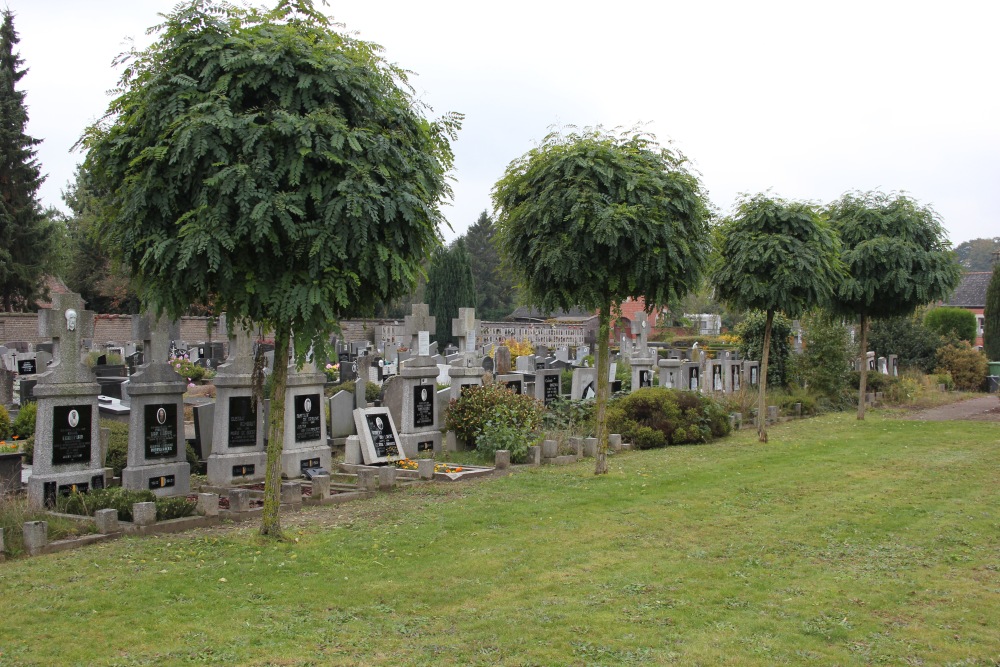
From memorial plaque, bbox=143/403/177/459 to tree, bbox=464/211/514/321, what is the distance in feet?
210

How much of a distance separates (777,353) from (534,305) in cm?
1515

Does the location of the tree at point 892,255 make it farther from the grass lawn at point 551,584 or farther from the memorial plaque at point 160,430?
the memorial plaque at point 160,430

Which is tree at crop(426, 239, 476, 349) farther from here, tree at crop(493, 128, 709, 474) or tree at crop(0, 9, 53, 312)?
tree at crop(493, 128, 709, 474)

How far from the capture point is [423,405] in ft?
53.1

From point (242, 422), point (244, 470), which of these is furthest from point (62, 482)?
point (242, 422)

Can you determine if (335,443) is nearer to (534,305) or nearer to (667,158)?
(534,305)

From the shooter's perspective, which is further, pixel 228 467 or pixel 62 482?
pixel 228 467

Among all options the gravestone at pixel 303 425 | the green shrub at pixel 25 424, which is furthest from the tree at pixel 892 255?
the green shrub at pixel 25 424

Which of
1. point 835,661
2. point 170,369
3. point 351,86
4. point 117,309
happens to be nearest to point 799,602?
point 835,661

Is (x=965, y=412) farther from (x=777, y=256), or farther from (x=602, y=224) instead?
(x=602, y=224)

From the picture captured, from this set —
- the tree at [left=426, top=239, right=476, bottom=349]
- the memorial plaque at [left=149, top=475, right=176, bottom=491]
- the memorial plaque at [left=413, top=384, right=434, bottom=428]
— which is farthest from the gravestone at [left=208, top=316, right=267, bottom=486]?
the tree at [left=426, top=239, right=476, bottom=349]

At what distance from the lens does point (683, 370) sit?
75.3 ft

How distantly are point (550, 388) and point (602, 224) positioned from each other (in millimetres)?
8337

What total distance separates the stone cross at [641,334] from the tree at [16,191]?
1250 inches
